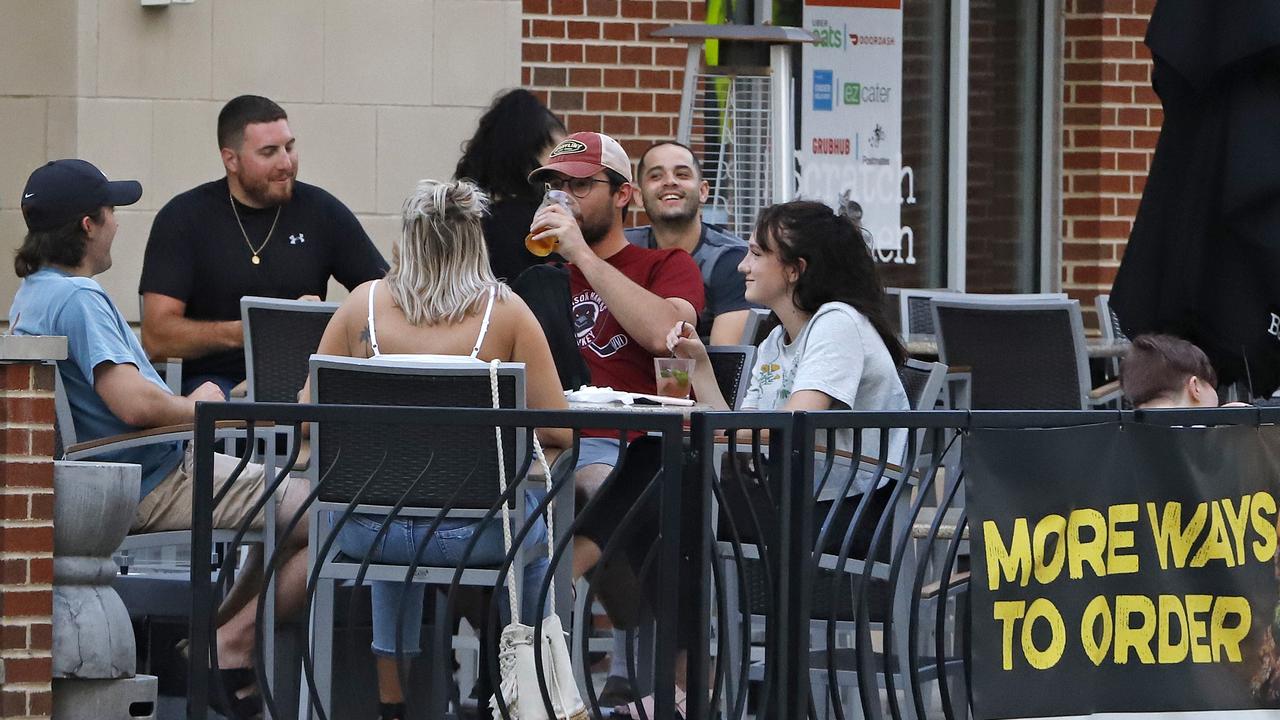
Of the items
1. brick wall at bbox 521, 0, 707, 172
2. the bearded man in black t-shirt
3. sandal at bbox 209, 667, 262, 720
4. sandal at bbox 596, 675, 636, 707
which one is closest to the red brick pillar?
sandal at bbox 209, 667, 262, 720

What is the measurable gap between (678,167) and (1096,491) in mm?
3012

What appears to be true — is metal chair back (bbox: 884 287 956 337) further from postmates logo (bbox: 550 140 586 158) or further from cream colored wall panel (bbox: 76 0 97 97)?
cream colored wall panel (bbox: 76 0 97 97)

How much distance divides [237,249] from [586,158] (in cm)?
156

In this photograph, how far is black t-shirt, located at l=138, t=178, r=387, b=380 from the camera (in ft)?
21.1

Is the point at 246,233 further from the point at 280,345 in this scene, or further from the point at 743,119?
the point at 743,119

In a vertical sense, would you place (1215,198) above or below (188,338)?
above

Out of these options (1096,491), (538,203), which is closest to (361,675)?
(538,203)

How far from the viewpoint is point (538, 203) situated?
623 cm

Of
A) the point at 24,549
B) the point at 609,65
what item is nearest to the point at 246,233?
the point at 609,65

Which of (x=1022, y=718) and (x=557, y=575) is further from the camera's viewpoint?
(x=557, y=575)

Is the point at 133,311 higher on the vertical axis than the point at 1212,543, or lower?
higher

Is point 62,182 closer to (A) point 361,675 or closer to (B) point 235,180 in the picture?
(B) point 235,180

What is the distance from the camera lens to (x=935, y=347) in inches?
308

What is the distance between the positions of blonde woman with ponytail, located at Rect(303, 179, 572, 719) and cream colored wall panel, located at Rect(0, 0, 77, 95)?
124 inches
